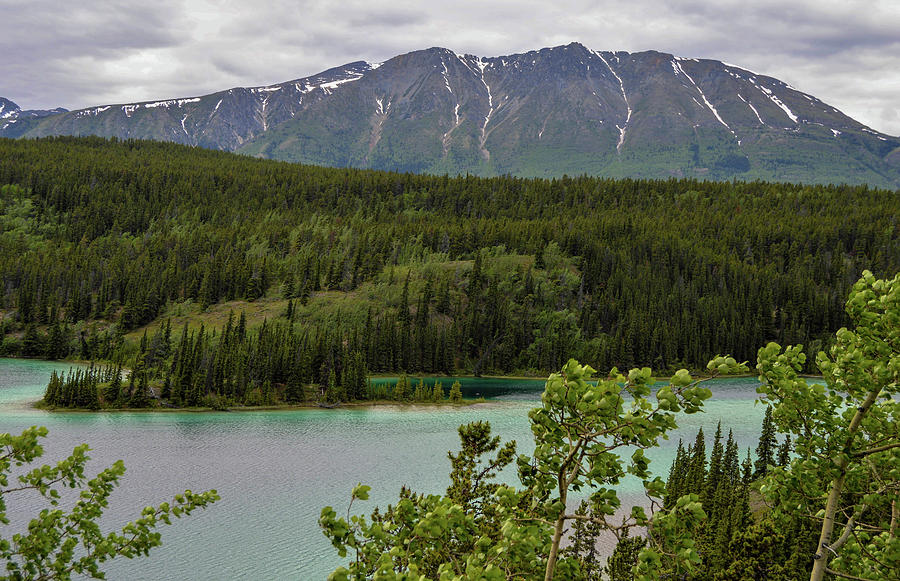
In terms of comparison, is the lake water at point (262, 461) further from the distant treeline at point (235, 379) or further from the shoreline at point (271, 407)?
the distant treeline at point (235, 379)

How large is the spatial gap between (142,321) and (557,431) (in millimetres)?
171075

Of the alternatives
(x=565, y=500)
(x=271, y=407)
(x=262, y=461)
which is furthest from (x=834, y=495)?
(x=271, y=407)

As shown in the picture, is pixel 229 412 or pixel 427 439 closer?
pixel 427 439

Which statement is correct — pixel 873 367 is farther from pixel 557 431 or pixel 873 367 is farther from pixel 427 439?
pixel 427 439

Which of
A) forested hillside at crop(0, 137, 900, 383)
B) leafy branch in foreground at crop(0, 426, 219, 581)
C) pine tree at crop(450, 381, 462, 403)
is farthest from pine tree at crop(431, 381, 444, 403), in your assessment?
leafy branch in foreground at crop(0, 426, 219, 581)

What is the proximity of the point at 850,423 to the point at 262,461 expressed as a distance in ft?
214

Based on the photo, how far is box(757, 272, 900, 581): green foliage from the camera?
30.0ft

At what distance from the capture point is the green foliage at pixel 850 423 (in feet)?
30.0

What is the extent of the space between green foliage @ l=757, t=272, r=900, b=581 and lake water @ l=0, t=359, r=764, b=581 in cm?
3497

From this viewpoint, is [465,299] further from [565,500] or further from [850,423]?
[565,500]

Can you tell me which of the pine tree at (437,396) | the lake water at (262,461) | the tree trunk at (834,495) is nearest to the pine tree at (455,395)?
the pine tree at (437,396)

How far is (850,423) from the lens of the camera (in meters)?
10.0

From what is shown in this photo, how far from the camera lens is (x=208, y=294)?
170375mm

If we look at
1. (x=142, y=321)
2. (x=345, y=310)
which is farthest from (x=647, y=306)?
(x=142, y=321)
